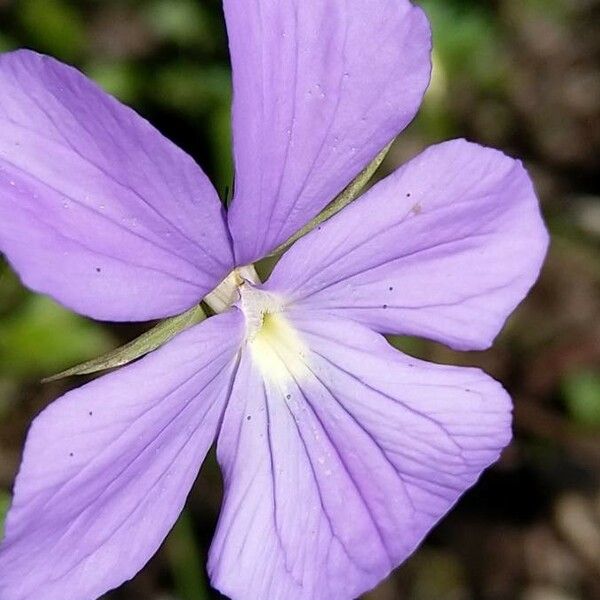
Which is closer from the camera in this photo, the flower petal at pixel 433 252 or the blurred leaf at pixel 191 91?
the flower petal at pixel 433 252

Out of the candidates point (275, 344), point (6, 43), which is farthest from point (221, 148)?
point (275, 344)

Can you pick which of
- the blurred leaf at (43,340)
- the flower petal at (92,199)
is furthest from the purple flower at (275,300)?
the blurred leaf at (43,340)

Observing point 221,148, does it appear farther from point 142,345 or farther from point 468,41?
point 142,345

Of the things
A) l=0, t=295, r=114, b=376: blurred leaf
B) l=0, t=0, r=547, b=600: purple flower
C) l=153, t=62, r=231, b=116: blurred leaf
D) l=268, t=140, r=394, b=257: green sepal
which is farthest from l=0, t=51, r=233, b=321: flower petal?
l=153, t=62, r=231, b=116: blurred leaf

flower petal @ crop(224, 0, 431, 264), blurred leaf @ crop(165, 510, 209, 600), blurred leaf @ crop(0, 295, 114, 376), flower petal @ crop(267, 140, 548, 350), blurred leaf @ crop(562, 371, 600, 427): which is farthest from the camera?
blurred leaf @ crop(562, 371, 600, 427)

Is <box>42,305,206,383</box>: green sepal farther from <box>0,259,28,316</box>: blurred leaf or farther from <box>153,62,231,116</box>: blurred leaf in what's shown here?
<box>153,62,231,116</box>: blurred leaf

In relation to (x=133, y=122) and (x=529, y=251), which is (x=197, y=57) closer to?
(x=529, y=251)

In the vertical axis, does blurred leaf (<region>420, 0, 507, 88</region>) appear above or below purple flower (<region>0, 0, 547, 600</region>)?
below

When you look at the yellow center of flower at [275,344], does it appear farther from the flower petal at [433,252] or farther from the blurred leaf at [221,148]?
the blurred leaf at [221,148]
